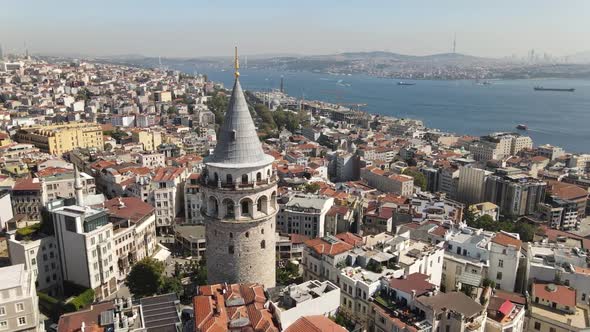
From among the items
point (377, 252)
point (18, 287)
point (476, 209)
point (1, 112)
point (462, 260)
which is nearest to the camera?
point (18, 287)

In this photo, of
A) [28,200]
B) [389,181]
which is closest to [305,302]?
[28,200]

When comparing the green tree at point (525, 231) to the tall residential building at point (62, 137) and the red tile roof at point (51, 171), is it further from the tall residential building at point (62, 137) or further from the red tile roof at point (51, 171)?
the tall residential building at point (62, 137)

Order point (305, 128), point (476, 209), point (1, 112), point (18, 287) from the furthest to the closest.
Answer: point (305, 128)
point (1, 112)
point (476, 209)
point (18, 287)

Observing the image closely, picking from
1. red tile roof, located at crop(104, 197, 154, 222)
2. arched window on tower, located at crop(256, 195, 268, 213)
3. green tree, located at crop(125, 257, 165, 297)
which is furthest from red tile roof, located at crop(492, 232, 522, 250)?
red tile roof, located at crop(104, 197, 154, 222)

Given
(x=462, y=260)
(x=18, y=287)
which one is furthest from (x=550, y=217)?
(x=18, y=287)

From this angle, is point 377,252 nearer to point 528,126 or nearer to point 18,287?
point 18,287

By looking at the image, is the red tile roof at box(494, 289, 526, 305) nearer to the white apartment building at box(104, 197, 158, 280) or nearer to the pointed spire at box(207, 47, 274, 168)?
the pointed spire at box(207, 47, 274, 168)
